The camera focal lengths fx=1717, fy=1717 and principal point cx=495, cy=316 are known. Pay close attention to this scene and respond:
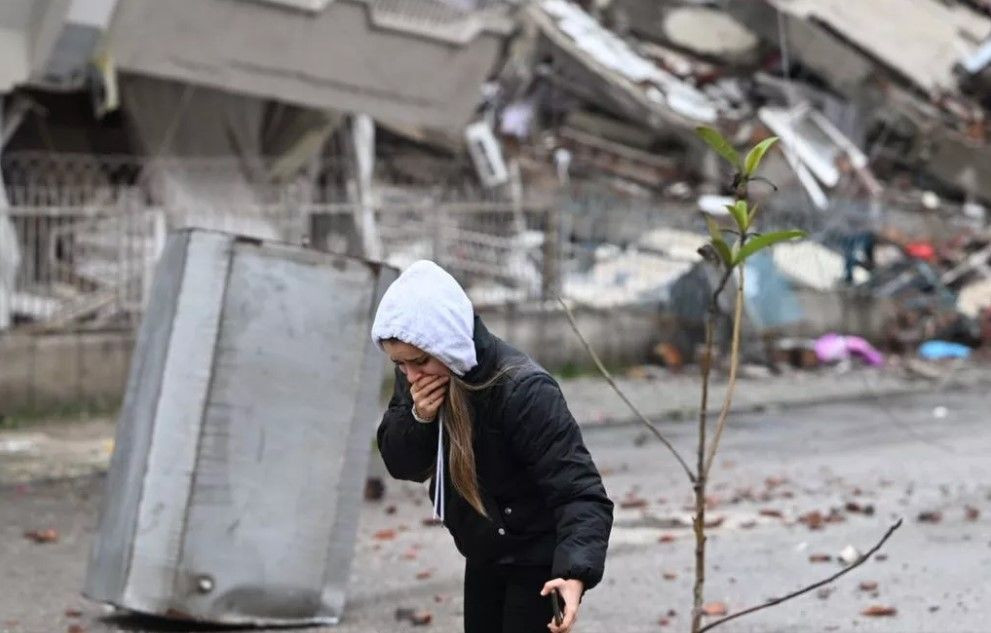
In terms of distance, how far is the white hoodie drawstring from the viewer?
3721 mm

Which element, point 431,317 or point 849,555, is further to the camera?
point 849,555

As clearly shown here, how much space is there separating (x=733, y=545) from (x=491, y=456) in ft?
15.9

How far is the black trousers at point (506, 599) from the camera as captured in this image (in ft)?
12.4

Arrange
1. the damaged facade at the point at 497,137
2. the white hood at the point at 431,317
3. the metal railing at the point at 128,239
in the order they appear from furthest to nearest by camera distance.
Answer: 1. the damaged facade at the point at 497,137
2. the metal railing at the point at 128,239
3. the white hood at the point at 431,317

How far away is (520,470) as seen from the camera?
12.4ft

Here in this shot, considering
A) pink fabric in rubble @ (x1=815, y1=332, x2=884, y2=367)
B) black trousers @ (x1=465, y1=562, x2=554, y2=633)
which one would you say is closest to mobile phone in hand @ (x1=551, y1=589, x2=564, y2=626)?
black trousers @ (x1=465, y1=562, x2=554, y2=633)

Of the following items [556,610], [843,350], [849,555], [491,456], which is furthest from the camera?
[843,350]

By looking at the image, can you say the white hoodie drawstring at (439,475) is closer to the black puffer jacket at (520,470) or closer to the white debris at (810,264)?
the black puffer jacket at (520,470)

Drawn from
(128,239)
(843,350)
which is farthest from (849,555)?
(843,350)

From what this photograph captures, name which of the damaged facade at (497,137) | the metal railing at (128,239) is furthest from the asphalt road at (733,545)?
the metal railing at (128,239)

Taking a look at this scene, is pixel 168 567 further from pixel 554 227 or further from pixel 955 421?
pixel 554 227

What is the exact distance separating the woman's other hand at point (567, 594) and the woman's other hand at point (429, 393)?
0.44m

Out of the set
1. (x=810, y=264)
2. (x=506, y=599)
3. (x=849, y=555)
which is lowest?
(x=849, y=555)

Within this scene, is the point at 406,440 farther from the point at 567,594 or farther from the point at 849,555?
the point at 849,555
